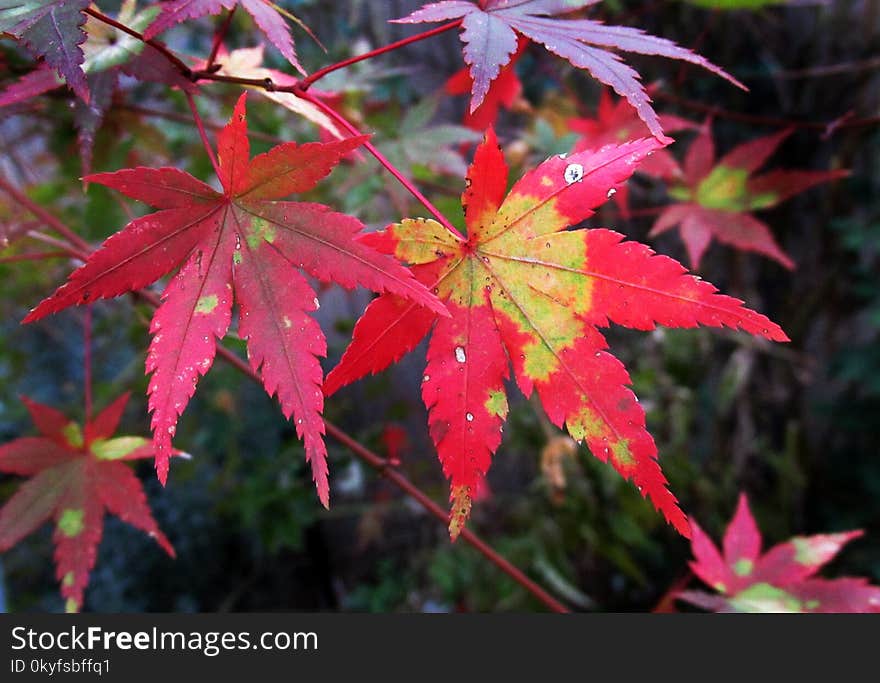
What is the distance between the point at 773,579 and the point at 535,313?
523 mm

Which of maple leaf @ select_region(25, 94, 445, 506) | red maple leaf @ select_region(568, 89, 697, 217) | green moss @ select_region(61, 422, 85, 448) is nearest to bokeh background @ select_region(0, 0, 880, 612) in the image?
red maple leaf @ select_region(568, 89, 697, 217)

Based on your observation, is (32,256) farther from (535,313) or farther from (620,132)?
(620,132)

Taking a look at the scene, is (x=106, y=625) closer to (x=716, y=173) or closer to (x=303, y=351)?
(x=303, y=351)

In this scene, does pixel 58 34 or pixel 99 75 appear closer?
pixel 58 34

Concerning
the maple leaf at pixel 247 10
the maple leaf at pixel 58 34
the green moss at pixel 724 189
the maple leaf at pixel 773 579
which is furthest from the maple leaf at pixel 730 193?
the maple leaf at pixel 58 34

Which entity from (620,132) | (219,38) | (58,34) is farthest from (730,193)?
(58,34)

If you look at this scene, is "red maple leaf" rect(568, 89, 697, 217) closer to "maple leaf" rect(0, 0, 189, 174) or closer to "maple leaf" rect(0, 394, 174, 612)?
"maple leaf" rect(0, 0, 189, 174)

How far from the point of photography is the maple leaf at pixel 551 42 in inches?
17.6

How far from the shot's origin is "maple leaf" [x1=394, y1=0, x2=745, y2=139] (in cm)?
45

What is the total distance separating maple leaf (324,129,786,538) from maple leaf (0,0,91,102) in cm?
21

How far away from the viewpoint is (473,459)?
45 cm

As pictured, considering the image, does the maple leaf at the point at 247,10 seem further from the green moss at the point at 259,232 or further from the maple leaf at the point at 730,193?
the maple leaf at the point at 730,193

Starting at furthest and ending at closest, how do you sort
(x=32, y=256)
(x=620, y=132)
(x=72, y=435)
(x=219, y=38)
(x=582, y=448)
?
(x=582, y=448) < (x=620, y=132) < (x=72, y=435) < (x=32, y=256) < (x=219, y=38)

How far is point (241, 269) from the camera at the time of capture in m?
0.47
